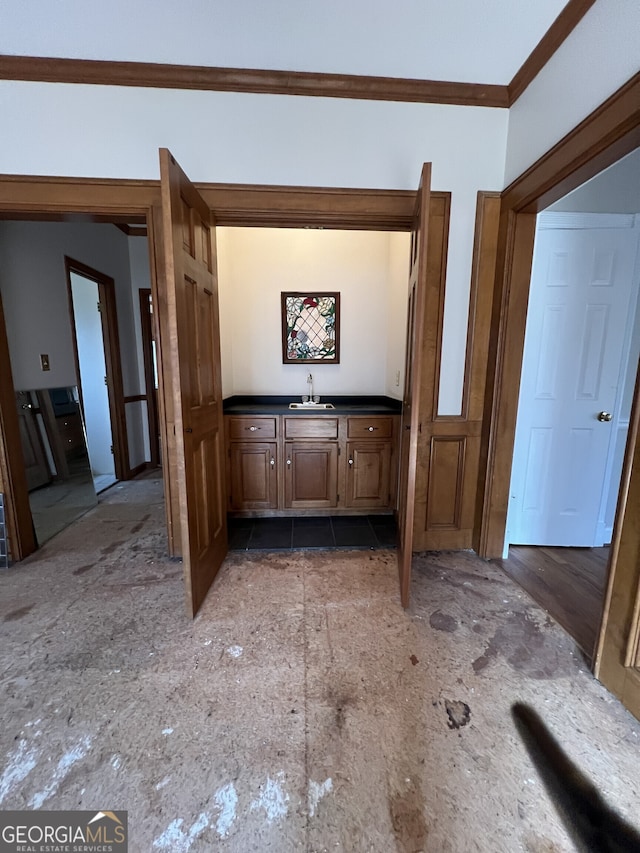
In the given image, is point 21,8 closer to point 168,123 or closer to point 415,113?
point 168,123

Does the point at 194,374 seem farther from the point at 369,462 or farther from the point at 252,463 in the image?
the point at 369,462

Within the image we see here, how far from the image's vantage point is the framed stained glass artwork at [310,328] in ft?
10.4

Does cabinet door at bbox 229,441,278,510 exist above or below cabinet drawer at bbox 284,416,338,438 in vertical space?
below

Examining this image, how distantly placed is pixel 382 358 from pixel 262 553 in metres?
2.04

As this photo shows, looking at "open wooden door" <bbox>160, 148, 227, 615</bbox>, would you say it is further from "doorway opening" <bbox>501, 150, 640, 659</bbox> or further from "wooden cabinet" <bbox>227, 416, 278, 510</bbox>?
"doorway opening" <bbox>501, 150, 640, 659</bbox>

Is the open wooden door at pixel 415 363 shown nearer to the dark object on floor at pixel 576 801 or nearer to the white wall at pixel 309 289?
the dark object on floor at pixel 576 801

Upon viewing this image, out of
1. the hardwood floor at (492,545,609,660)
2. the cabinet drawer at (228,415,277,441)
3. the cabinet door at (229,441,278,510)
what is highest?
the cabinet drawer at (228,415,277,441)

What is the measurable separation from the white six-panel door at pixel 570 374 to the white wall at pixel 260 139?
62 cm

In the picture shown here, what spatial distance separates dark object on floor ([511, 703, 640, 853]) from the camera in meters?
0.93

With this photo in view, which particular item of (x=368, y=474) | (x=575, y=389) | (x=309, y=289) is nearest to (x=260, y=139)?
(x=309, y=289)

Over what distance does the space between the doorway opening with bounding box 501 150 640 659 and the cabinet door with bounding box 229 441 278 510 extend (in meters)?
1.75

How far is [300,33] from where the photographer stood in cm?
166

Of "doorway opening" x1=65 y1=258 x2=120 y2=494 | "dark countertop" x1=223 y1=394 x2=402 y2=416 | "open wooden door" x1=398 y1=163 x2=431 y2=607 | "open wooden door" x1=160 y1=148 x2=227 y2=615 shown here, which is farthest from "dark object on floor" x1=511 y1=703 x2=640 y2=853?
"doorway opening" x1=65 y1=258 x2=120 y2=494

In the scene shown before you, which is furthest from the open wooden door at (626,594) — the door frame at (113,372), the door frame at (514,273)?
the door frame at (113,372)
